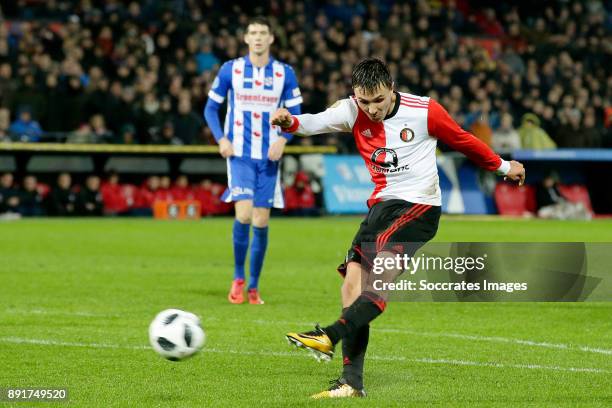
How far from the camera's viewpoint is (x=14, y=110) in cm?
2239

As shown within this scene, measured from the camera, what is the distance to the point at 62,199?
23.3 metres

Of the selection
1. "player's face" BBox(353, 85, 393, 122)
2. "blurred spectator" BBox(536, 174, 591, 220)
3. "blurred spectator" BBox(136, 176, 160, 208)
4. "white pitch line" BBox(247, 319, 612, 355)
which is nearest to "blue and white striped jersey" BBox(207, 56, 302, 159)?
"white pitch line" BBox(247, 319, 612, 355)

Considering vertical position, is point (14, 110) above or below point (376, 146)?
below

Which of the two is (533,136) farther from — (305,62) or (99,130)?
(99,130)

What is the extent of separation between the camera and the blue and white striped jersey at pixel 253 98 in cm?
1082

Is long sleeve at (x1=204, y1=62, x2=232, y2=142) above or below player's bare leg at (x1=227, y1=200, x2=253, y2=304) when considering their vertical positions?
above

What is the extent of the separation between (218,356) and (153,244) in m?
9.83

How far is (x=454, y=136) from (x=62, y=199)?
58.9ft

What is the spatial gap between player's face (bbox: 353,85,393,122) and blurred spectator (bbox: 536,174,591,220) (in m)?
20.3

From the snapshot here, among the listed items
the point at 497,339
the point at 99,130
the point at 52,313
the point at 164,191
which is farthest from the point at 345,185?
the point at 497,339

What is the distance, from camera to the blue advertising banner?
25.1m

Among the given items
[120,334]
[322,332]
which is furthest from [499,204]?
[322,332]

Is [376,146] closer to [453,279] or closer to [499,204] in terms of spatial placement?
[453,279]

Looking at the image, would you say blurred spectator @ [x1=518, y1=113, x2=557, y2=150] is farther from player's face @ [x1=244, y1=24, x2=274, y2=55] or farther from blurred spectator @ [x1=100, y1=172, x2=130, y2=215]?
player's face @ [x1=244, y1=24, x2=274, y2=55]
